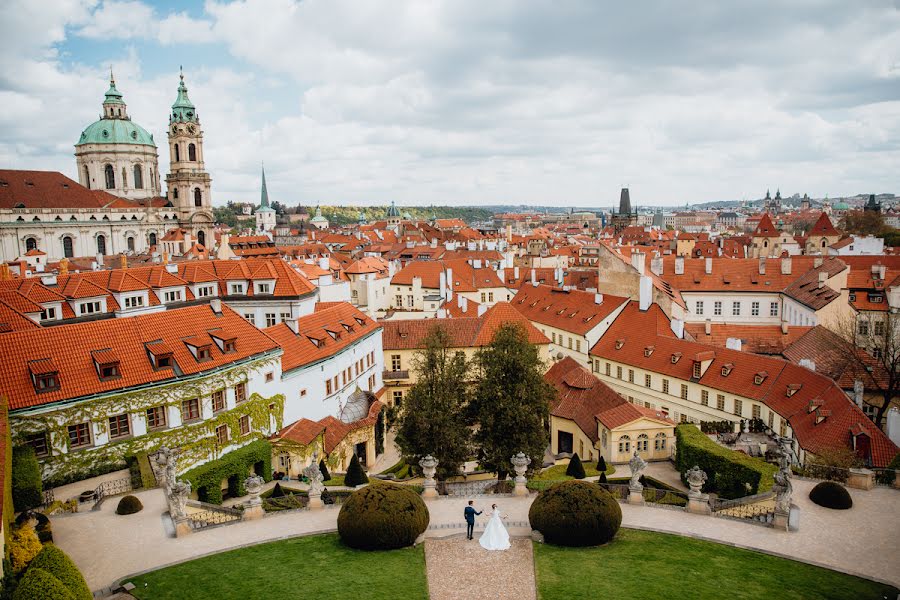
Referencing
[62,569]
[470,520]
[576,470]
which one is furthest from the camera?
[576,470]

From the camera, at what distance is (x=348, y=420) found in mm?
37719

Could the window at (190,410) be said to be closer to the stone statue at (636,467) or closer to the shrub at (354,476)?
the shrub at (354,476)

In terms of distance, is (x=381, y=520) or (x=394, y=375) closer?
(x=381, y=520)

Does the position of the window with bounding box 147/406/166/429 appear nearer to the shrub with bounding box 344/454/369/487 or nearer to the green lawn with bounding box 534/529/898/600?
the shrub with bounding box 344/454/369/487

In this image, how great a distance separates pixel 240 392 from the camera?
103 ft

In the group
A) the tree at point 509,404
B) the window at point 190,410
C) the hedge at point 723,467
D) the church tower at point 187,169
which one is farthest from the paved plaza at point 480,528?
the church tower at point 187,169

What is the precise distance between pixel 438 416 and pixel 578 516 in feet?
34.8

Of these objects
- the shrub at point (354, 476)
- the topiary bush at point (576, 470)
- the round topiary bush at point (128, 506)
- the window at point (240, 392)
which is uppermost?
the window at point (240, 392)

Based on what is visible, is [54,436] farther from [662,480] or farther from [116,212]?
[116,212]

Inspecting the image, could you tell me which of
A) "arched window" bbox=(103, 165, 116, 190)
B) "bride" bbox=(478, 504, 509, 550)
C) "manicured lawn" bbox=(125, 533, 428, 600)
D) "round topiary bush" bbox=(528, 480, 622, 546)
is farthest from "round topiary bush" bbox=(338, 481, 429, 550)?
"arched window" bbox=(103, 165, 116, 190)

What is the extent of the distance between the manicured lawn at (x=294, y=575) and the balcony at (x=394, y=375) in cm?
2591

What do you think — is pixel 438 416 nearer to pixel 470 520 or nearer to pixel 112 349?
pixel 470 520

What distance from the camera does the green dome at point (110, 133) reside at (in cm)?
12488

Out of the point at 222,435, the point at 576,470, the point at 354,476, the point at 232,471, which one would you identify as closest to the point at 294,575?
the point at 354,476
